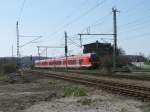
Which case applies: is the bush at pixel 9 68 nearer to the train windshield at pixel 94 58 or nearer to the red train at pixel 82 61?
the red train at pixel 82 61

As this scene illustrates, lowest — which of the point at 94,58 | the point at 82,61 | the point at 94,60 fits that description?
the point at 82,61

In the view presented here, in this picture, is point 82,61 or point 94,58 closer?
point 94,58

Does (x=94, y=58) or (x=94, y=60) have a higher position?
(x=94, y=58)

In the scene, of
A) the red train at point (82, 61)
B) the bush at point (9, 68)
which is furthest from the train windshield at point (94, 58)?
the bush at point (9, 68)

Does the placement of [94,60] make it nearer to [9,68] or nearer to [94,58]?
[94,58]

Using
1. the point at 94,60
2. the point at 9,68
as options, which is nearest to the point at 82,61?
the point at 94,60

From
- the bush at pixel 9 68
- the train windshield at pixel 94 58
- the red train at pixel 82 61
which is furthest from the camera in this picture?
the bush at pixel 9 68

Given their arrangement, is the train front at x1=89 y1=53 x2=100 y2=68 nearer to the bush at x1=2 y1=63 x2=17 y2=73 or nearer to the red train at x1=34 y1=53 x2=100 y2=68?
the red train at x1=34 y1=53 x2=100 y2=68

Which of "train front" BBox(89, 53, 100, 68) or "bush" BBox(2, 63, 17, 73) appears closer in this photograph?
"train front" BBox(89, 53, 100, 68)

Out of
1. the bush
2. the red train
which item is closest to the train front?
the red train

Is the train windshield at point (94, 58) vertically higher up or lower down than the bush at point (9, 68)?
higher up

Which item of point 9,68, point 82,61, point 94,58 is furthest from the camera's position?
point 9,68

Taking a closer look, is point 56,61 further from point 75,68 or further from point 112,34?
point 112,34

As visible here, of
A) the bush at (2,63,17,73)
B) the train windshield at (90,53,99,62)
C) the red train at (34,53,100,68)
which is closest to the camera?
the train windshield at (90,53,99,62)
